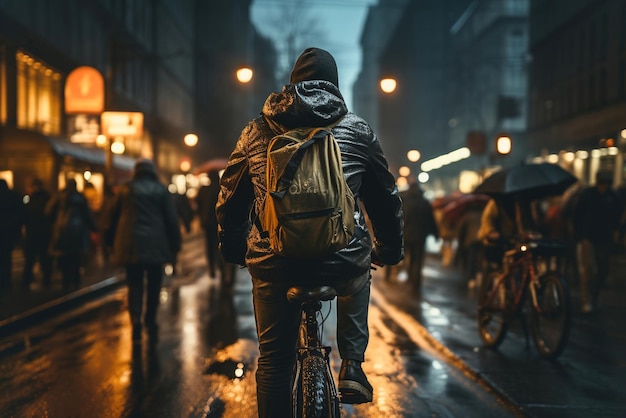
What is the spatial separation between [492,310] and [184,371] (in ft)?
10.5

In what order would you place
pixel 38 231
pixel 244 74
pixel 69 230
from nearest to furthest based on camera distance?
pixel 69 230 → pixel 38 231 → pixel 244 74

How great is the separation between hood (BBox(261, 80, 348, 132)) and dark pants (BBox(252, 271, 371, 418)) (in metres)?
0.74

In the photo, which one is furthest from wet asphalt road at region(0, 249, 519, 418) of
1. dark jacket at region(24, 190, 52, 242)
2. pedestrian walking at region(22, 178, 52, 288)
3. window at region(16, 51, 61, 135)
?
window at region(16, 51, 61, 135)

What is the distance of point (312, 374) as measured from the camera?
3.36m

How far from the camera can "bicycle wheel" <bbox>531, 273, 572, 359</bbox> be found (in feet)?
23.1

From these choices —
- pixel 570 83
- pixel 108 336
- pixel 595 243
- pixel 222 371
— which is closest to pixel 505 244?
pixel 595 243

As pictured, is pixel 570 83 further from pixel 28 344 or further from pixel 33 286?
pixel 28 344

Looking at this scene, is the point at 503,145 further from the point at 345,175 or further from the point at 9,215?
the point at 345,175

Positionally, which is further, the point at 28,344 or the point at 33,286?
the point at 33,286

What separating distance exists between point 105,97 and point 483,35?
47.8 m

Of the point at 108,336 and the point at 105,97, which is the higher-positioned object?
the point at 105,97

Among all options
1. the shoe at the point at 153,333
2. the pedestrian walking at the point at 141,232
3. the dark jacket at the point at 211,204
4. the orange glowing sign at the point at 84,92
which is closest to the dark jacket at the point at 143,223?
the pedestrian walking at the point at 141,232

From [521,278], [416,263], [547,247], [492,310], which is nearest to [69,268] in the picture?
[416,263]

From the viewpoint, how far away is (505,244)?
8672 mm
